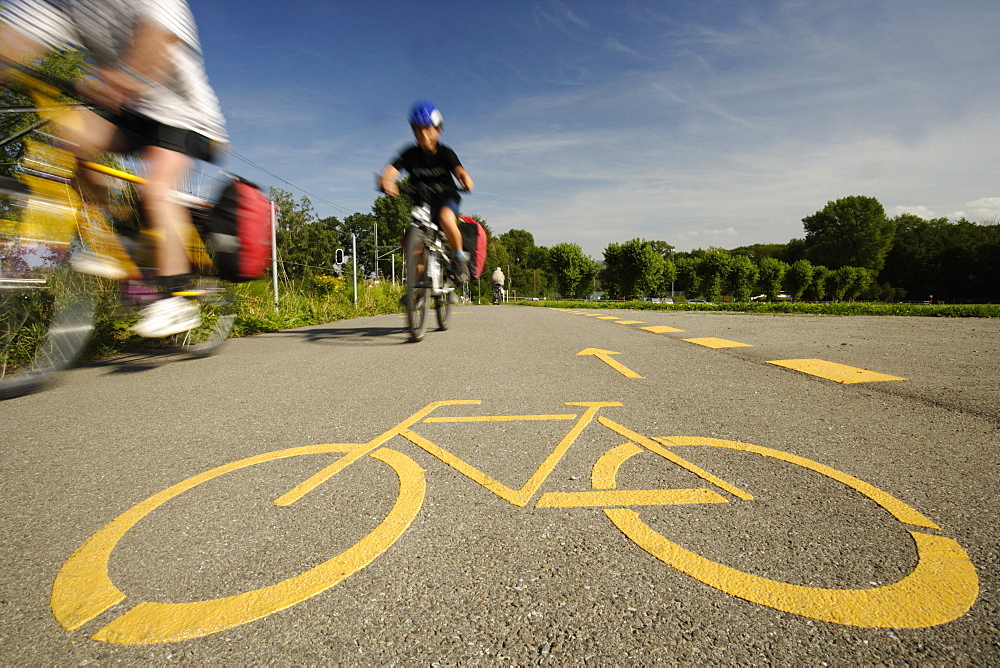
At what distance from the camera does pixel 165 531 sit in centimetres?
151

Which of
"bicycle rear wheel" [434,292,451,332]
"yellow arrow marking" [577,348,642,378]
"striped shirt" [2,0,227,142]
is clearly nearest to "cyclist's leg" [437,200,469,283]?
"bicycle rear wheel" [434,292,451,332]

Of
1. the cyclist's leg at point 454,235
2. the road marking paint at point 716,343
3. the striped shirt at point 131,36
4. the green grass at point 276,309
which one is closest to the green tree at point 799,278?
the green grass at point 276,309

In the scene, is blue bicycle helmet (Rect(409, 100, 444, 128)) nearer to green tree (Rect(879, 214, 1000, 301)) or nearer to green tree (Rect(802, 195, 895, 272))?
green tree (Rect(879, 214, 1000, 301))

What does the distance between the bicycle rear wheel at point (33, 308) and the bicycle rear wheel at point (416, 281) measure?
9.96 ft

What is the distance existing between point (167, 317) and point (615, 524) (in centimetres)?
375

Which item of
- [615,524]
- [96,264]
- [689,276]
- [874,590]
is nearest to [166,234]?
[96,264]

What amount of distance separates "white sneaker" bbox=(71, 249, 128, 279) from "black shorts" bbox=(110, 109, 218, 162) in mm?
811

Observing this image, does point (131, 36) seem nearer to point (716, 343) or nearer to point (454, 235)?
point (454, 235)

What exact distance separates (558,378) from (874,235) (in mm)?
108544

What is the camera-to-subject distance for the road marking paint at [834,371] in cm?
359

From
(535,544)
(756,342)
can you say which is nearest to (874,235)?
(756,342)

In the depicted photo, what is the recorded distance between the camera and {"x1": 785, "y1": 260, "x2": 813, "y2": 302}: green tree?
81.1 meters

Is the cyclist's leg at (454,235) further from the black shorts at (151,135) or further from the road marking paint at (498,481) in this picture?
the road marking paint at (498,481)

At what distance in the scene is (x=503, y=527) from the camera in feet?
4.95
